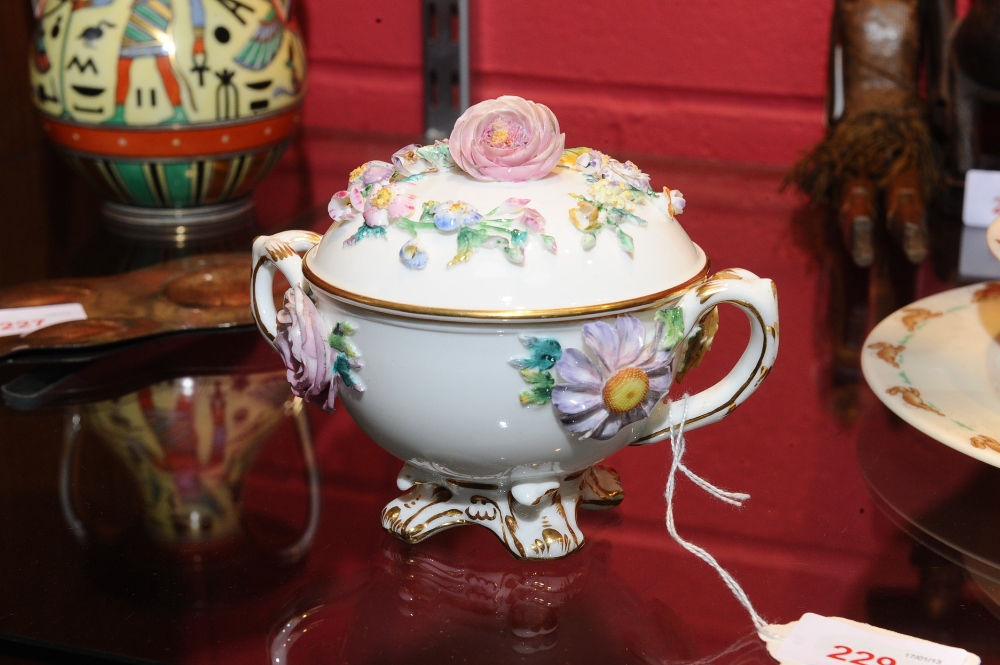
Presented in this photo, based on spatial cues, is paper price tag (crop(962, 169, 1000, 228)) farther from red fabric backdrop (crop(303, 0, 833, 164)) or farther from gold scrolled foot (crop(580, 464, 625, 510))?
gold scrolled foot (crop(580, 464, 625, 510))

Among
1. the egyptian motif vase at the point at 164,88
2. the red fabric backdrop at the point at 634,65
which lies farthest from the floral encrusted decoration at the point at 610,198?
the red fabric backdrop at the point at 634,65

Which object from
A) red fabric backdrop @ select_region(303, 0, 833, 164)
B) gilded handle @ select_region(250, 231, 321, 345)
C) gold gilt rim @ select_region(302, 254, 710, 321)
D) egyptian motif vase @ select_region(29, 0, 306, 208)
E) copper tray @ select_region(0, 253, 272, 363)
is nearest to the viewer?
gold gilt rim @ select_region(302, 254, 710, 321)

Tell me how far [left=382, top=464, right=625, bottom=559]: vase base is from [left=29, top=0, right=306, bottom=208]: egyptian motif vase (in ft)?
2.04

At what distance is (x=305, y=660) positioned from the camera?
0.55 m

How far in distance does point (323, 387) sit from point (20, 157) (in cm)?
112

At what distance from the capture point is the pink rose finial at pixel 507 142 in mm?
542

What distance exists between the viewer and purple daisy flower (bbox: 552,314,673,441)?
508mm

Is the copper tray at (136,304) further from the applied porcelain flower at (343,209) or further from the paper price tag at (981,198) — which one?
the paper price tag at (981,198)

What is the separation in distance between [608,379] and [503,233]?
0.27 feet

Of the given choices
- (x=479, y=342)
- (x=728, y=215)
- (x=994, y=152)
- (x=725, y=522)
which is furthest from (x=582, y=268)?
(x=994, y=152)

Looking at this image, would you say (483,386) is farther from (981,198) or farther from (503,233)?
(981,198)

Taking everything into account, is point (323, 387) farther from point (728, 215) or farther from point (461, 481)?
point (728, 215)

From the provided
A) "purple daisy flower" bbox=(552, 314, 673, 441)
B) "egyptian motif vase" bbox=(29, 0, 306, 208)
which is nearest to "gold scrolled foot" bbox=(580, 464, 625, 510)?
"purple daisy flower" bbox=(552, 314, 673, 441)

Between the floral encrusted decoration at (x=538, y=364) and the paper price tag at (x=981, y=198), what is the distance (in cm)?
79
